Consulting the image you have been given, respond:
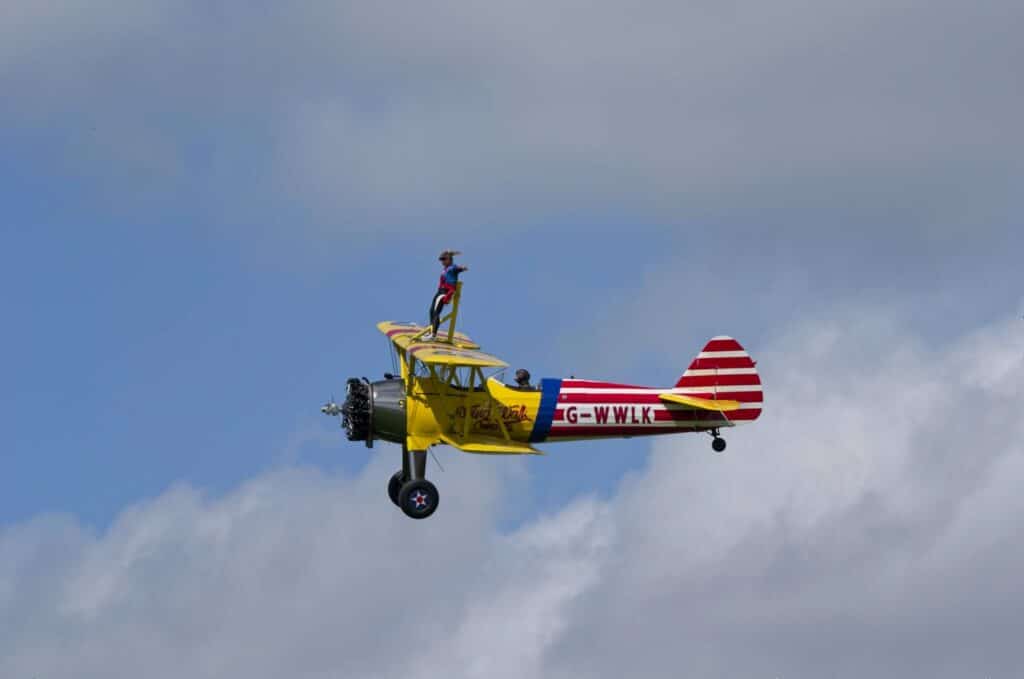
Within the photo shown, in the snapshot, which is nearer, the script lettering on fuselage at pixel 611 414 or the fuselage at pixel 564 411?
the fuselage at pixel 564 411

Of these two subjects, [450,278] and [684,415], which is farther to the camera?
[684,415]

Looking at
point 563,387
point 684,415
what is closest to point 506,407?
point 563,387

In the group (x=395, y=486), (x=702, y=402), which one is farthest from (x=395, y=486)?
(x=702, y=402)

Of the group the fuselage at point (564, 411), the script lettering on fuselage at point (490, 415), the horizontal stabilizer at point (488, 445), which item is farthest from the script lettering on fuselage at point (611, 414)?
the horizontal stabilizer at point (488, 445)

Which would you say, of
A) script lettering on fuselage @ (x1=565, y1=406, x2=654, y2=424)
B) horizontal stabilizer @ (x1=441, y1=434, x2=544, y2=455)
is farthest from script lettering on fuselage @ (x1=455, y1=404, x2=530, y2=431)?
script lettering on fuselage @ (x1=565, y1=406, x2=654, y2=424)

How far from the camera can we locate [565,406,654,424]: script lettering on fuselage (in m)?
34.7

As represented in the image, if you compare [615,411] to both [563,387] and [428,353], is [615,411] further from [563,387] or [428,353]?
[428,353]

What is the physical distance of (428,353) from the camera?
3225cm

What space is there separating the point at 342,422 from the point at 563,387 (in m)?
4.64

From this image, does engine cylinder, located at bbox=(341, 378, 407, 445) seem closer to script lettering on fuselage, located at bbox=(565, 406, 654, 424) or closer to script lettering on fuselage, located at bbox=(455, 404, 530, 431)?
script lettering on fuselage, located at bbox=(455, 404, 530, 431)

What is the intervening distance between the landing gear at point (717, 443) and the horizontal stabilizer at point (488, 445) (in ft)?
14.8

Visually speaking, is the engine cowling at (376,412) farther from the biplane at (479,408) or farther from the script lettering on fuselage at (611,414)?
the script lettering on fuselage at (611,414)

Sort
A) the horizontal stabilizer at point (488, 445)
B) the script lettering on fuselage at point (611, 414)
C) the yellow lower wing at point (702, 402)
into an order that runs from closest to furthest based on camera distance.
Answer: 1. the horizontal stabilizer at point (488, 445)
2. the script lettering on fuselage at point (611, 414)
3. the yellow lower wing at point (702, 402)

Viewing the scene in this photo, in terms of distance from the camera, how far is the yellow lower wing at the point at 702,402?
35500mm
